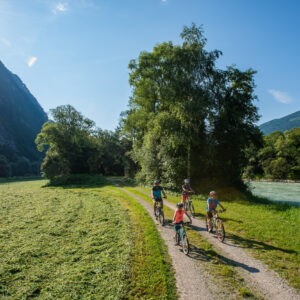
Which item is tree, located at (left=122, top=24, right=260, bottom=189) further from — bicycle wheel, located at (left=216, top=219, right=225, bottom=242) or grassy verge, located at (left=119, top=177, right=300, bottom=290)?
bicycle wheel, located at (left=216, top=219, right=225, bottom=242)

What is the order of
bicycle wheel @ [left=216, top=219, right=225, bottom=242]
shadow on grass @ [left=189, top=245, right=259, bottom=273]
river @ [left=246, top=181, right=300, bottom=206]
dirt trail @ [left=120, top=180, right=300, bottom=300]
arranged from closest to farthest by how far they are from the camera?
dirt trail @ [left=120, top=180, right=300, bottom=300] → shadow on grass @ [left=189, top=245, right=259, bottom=273] → bicycle wheel @ [left=216, top=219, right=225, bottom=242] → river @ [left=246, top=181, right=300, bottom=206]

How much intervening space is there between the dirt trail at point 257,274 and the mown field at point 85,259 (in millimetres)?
2535

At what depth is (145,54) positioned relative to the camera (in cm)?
2936

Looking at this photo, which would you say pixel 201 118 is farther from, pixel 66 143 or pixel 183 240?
pixel 66 143

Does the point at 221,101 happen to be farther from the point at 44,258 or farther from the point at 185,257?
the point at 44,258

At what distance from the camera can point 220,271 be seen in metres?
6.80

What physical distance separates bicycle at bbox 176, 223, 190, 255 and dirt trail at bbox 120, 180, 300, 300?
1487 millimetres

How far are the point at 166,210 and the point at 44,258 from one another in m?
9.51

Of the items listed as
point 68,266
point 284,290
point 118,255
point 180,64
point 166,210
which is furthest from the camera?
point 180,64

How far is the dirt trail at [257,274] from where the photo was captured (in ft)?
18.6

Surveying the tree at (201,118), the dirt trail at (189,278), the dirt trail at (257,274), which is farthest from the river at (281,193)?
the dirt trail at (189,278)

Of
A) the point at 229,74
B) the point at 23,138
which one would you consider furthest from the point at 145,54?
the point at 23,138

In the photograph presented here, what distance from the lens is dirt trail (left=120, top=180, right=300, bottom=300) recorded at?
5668 millimetres

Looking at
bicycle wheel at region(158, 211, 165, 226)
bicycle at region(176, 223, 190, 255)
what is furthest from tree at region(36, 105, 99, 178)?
bicycle at region(176, 223, 190, 255)
